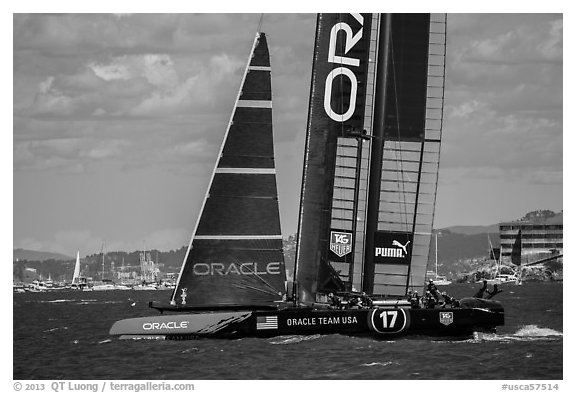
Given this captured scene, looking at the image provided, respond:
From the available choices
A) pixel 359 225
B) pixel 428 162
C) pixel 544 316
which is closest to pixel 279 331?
pixel 359 225

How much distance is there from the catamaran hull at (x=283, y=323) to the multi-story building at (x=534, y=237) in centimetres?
11083

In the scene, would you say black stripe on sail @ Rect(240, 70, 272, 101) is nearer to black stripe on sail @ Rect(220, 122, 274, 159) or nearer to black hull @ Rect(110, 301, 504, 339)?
black stripe on sail @ Rect(220, 122, 274, 159)

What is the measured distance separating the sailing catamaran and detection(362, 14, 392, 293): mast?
3 centimetres

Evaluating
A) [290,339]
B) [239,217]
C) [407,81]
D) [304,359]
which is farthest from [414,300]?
[407,81]

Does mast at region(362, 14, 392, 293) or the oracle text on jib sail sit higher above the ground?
mast at region(362, 14, 392, 293)

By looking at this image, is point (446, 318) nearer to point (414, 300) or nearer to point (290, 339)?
point (414, 300)

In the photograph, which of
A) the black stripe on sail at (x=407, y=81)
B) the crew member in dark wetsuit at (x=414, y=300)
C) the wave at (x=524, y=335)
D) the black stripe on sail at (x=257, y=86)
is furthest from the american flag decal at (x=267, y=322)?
the black stripe on sail at (x=407, y=81)

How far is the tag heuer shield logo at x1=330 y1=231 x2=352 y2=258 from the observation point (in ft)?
119

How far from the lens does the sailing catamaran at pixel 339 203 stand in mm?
35062

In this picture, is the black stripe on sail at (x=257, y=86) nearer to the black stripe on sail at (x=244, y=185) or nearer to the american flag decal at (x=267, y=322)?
the black stripe on sail at (x=244, y=185)

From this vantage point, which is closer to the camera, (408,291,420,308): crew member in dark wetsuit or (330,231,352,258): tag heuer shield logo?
(408,291,420,308): crew member in dark wetsuit

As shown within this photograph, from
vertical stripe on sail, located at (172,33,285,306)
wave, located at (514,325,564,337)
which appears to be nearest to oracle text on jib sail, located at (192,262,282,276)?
vertical stripe on sail, located at (172,33,285,306)

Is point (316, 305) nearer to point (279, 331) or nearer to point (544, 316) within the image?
point (279, 331)

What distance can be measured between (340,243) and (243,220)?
9.70ft
